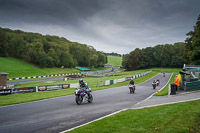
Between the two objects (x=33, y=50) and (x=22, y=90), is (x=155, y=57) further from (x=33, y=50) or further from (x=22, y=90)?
(x=22, y=90)

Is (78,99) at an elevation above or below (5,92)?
above

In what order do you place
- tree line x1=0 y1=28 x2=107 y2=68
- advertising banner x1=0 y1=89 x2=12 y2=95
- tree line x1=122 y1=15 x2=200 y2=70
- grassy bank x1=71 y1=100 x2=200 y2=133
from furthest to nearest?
tree line x1=122 y1=15 x2=200 y2=70 < tree line x1=0 y1=28 x2=107 y2=68 < advertising banner x1=0 y1=89 x2=12 y2=95 < grassy bank x1=71 y1=100 x2=200 y2=133

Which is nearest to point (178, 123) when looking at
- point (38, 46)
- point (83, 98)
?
point (83, 98)

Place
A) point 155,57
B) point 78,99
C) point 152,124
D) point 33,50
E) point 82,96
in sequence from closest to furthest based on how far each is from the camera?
point 152,124 → point 78,99 → point 82,96 → point 33,50 → point 155,57

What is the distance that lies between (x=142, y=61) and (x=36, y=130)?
370 ft

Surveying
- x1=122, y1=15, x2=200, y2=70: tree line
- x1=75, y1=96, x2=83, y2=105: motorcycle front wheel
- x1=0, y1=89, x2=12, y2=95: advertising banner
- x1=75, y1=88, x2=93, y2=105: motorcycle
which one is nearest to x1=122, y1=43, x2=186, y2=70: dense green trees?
x1=122, y1=15, x2=200, y2=70: tree line

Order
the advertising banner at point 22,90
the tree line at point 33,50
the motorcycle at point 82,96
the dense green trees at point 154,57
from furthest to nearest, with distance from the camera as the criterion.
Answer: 1. the dense green trees at point 154,57
2. the tree line at point 33,50
3. the advertising banner at point 22,90
4. the motorcycle at point 82,96

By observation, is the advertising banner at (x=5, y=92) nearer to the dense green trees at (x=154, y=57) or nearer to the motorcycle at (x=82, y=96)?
the motorcycle at (x=82, y=96)

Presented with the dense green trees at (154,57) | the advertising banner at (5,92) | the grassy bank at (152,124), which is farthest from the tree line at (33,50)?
the grassy bank at (152,124)

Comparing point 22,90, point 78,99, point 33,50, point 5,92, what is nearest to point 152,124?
point 78,99

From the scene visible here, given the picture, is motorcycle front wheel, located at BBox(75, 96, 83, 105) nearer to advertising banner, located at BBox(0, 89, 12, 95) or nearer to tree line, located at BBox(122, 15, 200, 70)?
→ advertising banner, located at BBox(0, 89, 12, 95)

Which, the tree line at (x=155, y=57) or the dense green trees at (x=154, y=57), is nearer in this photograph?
the tree line at (x=155, y=57)

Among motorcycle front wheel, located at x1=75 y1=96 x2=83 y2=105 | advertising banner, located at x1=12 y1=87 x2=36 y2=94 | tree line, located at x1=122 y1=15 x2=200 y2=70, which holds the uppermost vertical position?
tree line, located at x1=122 y1=15 x2=200 y2=70

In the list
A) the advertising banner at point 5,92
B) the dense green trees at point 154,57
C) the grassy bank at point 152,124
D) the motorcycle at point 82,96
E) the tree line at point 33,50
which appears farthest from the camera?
the dense green trees at point 154,57
